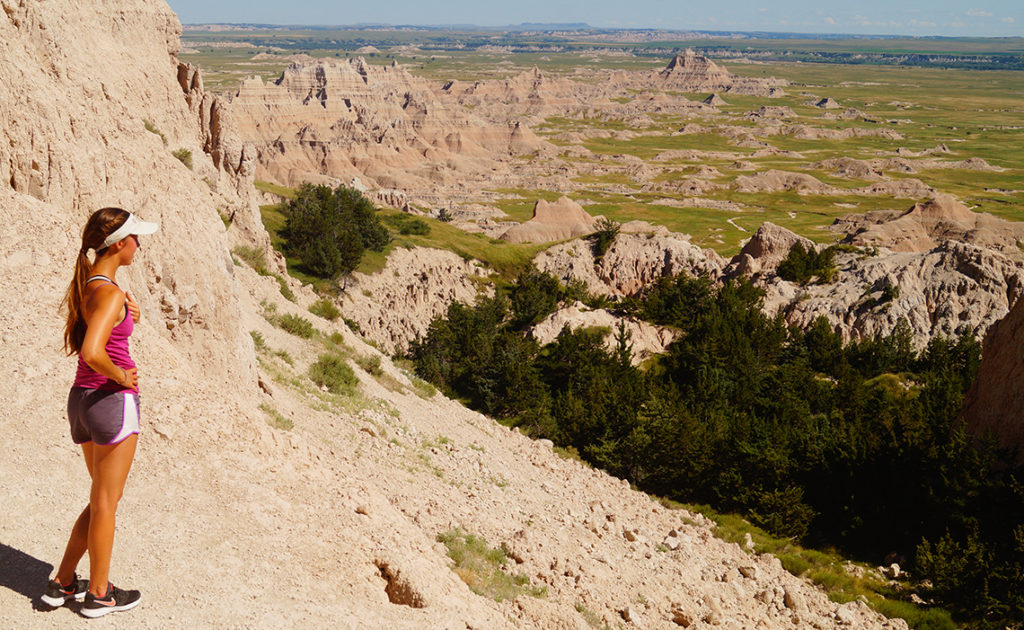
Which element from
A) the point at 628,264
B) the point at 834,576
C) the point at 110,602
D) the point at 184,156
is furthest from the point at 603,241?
the point at 110,602

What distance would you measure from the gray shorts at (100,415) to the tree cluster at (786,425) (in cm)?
1947

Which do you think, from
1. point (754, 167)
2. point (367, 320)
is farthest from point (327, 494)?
point (754, 167)

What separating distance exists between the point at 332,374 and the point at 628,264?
Answer: 151ft

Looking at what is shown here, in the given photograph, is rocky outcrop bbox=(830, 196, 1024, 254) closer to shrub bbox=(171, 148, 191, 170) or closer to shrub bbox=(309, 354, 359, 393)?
shrub bbox=(309, 354, 359, 393)

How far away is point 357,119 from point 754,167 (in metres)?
82.8

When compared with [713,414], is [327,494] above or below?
above

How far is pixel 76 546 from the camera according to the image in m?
6.08

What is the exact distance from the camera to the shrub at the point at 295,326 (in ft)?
71.5

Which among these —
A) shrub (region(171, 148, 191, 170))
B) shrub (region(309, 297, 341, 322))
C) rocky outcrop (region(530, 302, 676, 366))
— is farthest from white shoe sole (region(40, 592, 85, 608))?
rocky outcrop (region(530, 302, 676, 366))

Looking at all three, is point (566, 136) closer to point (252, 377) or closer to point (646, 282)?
point (646, 282)

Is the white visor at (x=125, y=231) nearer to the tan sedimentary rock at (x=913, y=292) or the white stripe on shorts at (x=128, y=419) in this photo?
the white stripe on shorts at (x=128, y=419)

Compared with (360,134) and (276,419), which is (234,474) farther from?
(360,134)

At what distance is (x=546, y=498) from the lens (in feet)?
60.0

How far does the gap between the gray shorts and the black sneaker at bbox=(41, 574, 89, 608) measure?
1.30 metres
